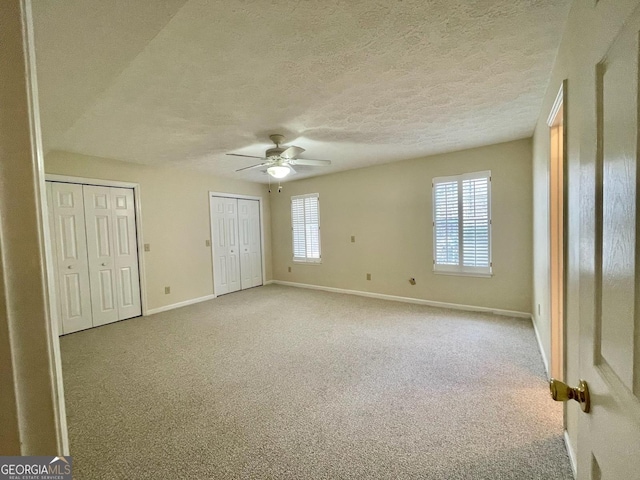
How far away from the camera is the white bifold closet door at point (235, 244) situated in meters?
5.53

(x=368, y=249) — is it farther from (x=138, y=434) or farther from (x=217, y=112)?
(x=138, y=434)

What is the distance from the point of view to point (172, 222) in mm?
4805

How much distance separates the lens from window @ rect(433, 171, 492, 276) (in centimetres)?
393

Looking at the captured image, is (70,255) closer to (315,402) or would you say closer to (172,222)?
(172,222)

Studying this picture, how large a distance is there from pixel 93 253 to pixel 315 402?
3.74 m

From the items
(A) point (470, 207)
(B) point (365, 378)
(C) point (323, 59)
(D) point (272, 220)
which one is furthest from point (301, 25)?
(D) point (272, 220)

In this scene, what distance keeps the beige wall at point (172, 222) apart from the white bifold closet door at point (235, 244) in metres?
0.19

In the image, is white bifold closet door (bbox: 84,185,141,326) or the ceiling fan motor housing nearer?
the ceiling fan motor housing

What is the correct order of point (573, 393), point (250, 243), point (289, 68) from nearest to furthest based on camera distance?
point (573, 393)
point (289, 68)
point (250, 243)

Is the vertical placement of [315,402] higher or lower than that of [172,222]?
lower

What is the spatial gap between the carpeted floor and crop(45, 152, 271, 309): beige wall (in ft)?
3.69

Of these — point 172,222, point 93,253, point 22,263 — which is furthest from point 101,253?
point 22,263

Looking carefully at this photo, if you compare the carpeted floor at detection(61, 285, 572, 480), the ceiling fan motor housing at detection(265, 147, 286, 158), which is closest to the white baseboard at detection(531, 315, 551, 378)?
the carpeted floor at detection(61, 285, 572, 480)

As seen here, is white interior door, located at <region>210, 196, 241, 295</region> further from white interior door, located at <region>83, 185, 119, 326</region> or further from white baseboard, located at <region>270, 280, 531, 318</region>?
white interior door, located at <region>83, 185, 119, 326</region>
